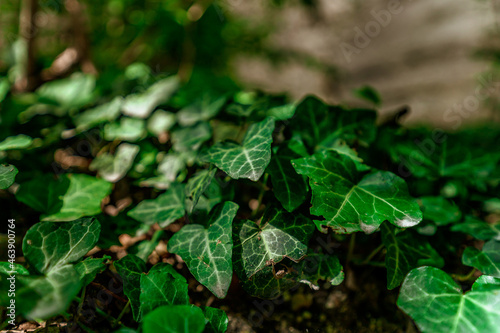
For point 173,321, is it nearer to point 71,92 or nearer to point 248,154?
point 248,154

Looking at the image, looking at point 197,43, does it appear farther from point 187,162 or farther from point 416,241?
point 416,241

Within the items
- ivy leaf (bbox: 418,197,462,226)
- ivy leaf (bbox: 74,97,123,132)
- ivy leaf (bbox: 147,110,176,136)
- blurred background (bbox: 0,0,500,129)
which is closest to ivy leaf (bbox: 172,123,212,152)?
ivy leaf (bbox: 147,110,176,136)

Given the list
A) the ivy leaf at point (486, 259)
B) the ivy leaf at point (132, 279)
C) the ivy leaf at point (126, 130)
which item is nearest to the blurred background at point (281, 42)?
the ivy leaf at point (126, 130)

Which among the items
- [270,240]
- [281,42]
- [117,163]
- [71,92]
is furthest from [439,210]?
[281,42]

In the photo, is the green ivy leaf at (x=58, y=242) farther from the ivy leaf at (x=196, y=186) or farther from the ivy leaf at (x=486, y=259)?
the ivy leaf at (x=486, y=259)

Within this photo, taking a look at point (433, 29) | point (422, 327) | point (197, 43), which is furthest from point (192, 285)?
point (433, 29)

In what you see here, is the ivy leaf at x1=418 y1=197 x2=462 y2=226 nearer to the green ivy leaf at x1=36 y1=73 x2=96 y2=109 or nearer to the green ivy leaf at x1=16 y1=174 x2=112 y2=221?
the green ivy leaf at x1=16 y1=174 x2=112 y2=221

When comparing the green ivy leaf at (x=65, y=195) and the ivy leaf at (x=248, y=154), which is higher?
the ivy leaf at (x=248, y=154)
